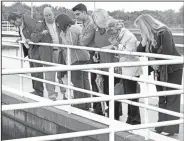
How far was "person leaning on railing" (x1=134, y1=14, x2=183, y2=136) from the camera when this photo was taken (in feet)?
17.1

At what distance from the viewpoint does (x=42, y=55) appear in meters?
7.50

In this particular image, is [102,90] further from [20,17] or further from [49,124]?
[20,17]

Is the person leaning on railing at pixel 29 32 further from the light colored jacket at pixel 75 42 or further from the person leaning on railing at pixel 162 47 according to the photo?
the person leaning on railing at pixel 162 47

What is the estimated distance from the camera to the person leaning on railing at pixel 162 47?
5211 mm

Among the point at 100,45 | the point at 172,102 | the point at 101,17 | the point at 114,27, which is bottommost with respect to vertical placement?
the point at 172,102

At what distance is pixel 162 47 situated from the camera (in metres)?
5.23

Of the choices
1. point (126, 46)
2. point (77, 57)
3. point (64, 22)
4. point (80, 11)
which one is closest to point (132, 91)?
point (126, 46)

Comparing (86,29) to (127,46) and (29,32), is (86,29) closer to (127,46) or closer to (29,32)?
(127,46)

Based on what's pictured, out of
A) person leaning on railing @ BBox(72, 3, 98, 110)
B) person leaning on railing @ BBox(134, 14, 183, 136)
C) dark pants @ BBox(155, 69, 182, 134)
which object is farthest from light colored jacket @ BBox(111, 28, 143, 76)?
person leaning on railing @ BBox(72, 3, 98, 110)

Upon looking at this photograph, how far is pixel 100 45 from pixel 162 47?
1.22m

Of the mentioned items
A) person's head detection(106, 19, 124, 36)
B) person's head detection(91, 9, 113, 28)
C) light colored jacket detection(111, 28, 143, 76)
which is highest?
person's head detection(91, 9, 113, 28)

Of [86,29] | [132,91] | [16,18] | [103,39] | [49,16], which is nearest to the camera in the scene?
[132,91]

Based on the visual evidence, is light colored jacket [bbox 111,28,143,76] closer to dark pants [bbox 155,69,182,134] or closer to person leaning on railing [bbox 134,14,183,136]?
person leaning on railing [bbox 134,14,183,136]

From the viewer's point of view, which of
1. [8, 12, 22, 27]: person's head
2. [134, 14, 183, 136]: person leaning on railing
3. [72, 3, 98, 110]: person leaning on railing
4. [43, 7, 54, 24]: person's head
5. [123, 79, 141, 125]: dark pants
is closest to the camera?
[134, 14, 183, 136]: person leaning on railing
